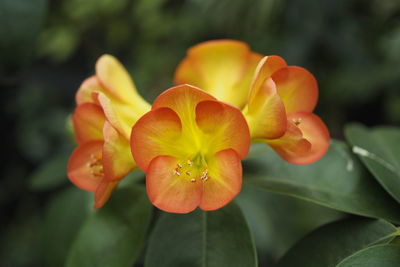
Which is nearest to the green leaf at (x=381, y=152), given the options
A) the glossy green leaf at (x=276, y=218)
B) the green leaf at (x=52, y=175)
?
the glossy green leaf at (x=276, y=218)

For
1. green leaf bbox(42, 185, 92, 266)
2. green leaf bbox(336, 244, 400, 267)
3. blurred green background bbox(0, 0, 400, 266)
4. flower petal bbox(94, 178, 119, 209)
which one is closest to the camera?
green leaf bbox(336, 244, 400, 267)

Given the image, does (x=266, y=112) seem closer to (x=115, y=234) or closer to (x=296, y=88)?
(x=296, y=88)

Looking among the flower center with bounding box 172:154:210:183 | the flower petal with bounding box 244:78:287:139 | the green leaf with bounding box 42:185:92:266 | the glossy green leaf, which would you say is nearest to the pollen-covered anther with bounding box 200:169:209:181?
the flower center with bounding box 172:154:210:183

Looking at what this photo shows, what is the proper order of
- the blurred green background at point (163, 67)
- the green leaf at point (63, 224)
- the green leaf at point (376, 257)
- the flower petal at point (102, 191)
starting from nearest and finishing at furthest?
the green leaf at point (376, 257) < the flower petal at point (102, 191) < the green leaf at point (63, 224) < the blurred green background at point (163, 67)

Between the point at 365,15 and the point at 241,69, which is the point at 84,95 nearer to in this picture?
the point at 241,69

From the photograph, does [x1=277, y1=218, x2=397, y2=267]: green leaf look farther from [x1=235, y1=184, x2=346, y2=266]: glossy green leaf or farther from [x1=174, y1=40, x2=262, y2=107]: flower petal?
[x1=235, y1=184, x2=346, y2=266]: glossy green leaf

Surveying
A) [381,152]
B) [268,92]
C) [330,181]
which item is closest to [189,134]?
[268,92]

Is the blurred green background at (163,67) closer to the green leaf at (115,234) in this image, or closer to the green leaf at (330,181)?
the green leaf at (115,234)
